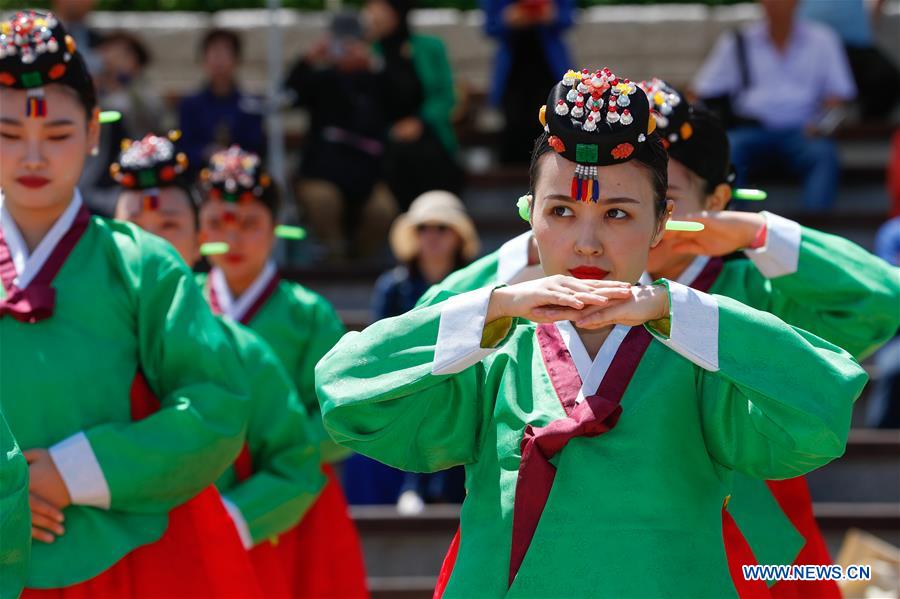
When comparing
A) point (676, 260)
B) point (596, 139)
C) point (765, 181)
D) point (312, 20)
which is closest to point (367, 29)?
point (312, 20)

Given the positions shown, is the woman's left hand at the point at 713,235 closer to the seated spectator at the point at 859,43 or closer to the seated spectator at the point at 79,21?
the seated spectator at the point at 79,21

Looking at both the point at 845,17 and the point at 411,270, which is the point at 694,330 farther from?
Answer: the point at 845,17

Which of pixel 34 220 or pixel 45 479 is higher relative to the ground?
pixel 34 220

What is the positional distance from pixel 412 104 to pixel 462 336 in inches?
235

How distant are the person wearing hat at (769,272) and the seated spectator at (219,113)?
197 inches

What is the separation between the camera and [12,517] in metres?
3.39

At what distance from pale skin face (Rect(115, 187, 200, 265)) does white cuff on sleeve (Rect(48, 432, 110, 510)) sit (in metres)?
1.62

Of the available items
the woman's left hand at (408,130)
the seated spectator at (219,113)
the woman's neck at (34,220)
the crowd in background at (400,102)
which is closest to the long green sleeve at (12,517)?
the woman's neck at (34,220)

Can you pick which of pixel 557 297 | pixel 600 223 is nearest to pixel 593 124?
pixel 600 223

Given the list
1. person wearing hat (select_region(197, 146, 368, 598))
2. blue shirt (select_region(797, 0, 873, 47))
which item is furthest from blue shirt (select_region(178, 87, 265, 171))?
blue shirt (select_region(797, 0, 873, 47))

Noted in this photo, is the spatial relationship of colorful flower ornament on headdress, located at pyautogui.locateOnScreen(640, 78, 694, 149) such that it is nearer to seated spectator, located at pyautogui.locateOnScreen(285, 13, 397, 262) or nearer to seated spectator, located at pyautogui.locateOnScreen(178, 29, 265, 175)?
seated spectator, located at pyautogui.locateOnScreen(285, 13, 397, 262)

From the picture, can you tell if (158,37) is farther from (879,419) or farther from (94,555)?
(94,555)

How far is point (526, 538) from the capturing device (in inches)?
126

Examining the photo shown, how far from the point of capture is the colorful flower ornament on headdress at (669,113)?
4.24m
